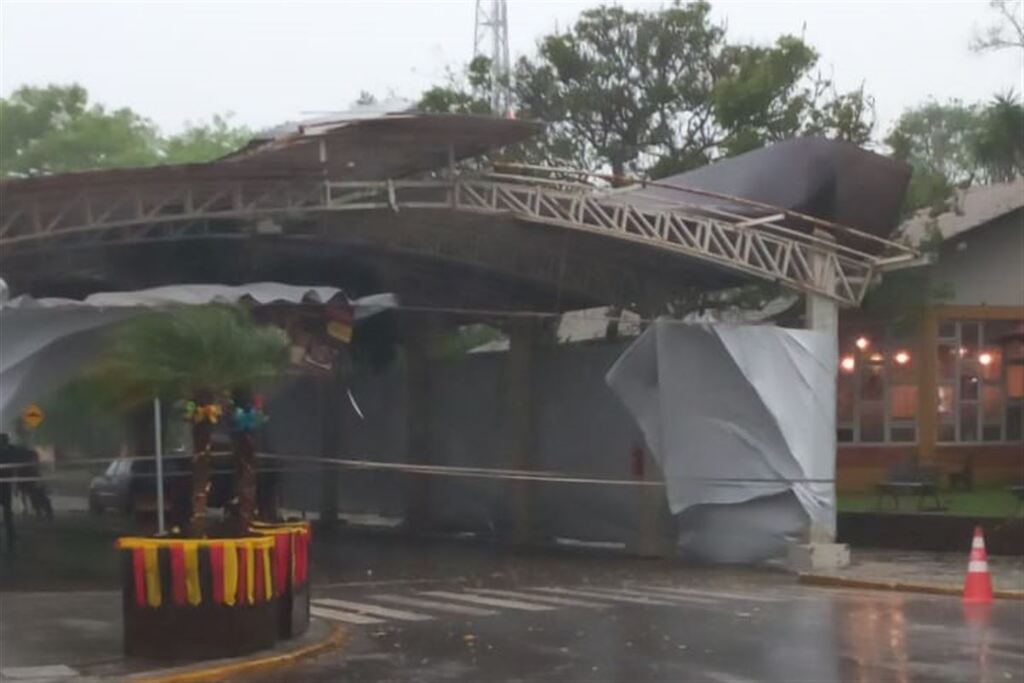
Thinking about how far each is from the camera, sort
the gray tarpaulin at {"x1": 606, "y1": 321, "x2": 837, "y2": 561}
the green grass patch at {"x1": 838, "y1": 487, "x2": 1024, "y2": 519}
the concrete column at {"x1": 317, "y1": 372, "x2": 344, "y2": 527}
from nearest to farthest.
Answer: the gray tarpaulin at {"x1": 606, "y1": 321, "x2": 837, "y2": 561}
the green grass patch at {"x1": 838, "y1": 487, "x2": 1024, "y2": 519}
the concrete column at {"x1": 317, "y1": 372, "x2": 344, "y2": 527}

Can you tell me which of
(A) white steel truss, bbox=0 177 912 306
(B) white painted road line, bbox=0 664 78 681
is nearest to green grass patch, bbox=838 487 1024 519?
(A) white steel truss, bbox=0 177 912 306

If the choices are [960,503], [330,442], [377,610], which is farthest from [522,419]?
[377,610]

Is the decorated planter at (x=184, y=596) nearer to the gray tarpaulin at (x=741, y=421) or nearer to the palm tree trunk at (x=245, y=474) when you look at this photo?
the palm tree trunk at (x=245, y=474)

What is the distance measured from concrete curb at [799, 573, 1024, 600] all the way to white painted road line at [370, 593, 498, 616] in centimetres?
545

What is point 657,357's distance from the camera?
974 inches

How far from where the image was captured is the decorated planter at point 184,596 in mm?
14562

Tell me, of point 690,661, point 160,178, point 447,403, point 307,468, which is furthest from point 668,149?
point 690,661

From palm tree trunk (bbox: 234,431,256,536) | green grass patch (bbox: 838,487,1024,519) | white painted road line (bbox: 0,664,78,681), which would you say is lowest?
white painted road line (bbox: 0,664,78,681)

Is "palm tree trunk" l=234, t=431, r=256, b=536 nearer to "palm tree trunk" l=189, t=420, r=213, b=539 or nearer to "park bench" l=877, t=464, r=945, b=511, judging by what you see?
"palm tree trunk" l=189, t=420, r=213, b=539

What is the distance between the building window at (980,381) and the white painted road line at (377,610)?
57.3ft

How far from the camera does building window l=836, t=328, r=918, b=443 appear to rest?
34344mm

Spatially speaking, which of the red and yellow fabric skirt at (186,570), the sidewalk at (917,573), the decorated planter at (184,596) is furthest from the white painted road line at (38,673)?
the sidewalk at (917,573)

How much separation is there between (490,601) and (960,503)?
41.9 ft

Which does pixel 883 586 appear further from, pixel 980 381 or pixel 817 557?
pixel 980 381
